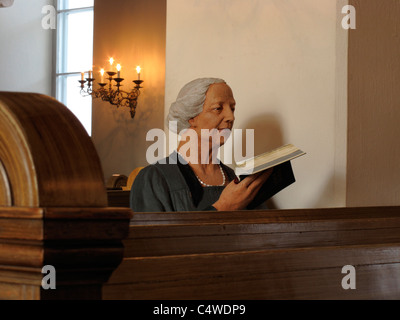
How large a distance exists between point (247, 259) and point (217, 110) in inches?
46.6

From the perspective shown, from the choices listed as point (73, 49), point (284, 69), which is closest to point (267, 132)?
point (284, 69)

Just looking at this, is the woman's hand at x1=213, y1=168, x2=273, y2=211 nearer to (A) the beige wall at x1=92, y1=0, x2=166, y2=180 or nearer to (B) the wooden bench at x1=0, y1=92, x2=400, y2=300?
(B) the wooden bench at x1=0, y1=92, x2=400, y2=300

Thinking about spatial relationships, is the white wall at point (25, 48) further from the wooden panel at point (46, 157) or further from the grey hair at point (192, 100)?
the wooden panel at point (46, 157)

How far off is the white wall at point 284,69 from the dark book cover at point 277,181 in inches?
12.8

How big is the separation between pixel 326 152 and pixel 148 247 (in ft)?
4.43

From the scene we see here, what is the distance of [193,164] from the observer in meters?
2.36

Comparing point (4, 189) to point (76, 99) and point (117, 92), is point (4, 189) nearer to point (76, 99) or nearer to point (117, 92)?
point (117, 92)

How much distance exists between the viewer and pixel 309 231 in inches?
58.6

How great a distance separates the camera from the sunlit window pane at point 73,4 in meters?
9.66

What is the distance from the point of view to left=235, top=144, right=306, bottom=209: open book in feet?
6.39

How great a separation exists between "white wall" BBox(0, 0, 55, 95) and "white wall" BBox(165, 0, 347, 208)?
6.73 metres

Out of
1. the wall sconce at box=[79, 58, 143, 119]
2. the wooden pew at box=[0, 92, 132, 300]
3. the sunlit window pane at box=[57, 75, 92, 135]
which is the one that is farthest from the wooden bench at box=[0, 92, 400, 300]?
the sunlit window pane at box=[57, 75, 92, 135]
